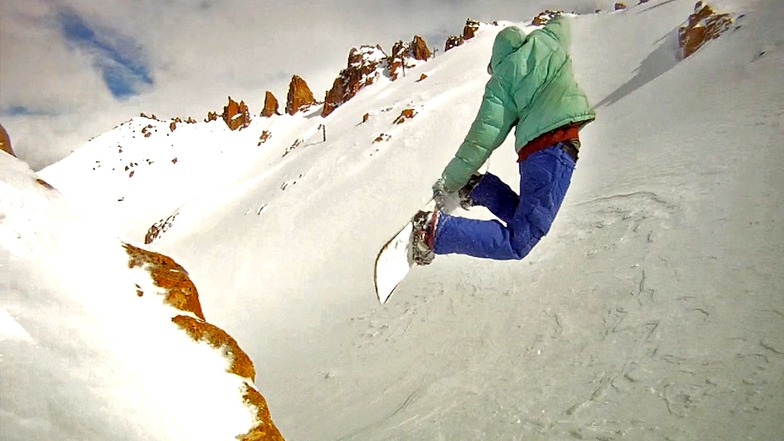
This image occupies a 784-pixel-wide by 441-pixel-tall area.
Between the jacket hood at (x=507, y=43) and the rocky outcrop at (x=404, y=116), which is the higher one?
the rocky outcrop at (x=404, y=116)

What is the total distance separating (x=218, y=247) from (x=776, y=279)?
74.4 feet

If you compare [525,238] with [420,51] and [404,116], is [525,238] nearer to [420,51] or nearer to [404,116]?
[404,116]

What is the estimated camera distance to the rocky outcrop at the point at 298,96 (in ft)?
285

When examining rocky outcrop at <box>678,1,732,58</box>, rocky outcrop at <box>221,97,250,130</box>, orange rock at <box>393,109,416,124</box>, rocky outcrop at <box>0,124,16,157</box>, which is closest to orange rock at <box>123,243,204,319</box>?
rocky outcrop at <box>0,124,16,157</box>

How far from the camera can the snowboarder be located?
358 centimetres

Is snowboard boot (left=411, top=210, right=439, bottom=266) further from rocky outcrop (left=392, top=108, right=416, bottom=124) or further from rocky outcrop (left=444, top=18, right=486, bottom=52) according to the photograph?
rocky outcrop (left=444, top=18, right=486, bottom=52)

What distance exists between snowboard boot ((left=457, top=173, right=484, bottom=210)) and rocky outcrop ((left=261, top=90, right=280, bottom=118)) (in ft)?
306

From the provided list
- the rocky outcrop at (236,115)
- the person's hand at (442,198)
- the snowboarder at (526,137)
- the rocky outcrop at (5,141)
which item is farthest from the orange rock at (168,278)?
the rocky outcrop at (236,115)

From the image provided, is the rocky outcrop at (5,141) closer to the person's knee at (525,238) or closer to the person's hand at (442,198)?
the person's hand at (442,198)

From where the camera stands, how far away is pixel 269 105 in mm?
91312

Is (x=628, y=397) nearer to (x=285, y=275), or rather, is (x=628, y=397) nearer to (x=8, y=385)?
(x=8, y=385)

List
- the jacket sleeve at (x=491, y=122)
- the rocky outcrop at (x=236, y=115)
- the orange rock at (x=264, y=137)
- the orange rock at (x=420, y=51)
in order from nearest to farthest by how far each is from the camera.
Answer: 1. the jacket sleeve at (x=491, y=122)
2. the orange rock at (x=420, y=51)
3. the orange rock at (x=264, y=137)
4. the rocky outcrop at (x=236, y=115)

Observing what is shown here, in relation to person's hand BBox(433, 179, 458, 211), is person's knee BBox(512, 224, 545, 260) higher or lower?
lower

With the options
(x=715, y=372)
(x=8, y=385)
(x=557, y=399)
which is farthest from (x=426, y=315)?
(x=8, y=385)
